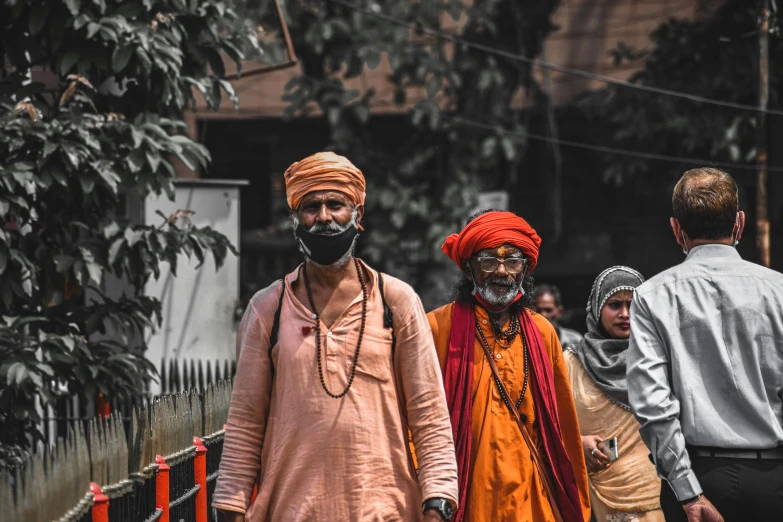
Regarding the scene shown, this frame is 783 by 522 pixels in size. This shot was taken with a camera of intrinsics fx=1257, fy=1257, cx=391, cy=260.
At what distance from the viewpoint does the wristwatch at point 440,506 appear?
3.67 m

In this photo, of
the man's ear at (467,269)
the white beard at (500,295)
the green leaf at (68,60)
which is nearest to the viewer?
the white beard at (500,295)

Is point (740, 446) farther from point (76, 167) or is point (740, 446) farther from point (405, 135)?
point (405, 135)

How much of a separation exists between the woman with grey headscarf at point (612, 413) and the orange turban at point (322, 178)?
2.09 metres

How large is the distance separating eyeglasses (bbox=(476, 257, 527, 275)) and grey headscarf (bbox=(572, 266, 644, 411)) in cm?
84

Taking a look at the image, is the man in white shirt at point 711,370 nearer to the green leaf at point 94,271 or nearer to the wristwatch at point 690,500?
the wristwatch at point 690,500

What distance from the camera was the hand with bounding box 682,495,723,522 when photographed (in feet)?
11.7

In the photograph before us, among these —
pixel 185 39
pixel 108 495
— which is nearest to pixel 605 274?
pixel 108 495

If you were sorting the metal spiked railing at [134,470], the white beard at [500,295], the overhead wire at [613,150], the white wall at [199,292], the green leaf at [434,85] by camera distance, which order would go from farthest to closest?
the overhead wire at [613,150], the green leaf at [434,85], the white wall at [199,292], the white beard at [500,295], the metal spiked railing at [134,470]

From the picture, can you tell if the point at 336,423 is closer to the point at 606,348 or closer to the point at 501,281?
the point at 501,281

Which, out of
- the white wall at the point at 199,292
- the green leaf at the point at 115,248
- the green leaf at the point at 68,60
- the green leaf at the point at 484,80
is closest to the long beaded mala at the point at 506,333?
the green leaf at the point at 115,248

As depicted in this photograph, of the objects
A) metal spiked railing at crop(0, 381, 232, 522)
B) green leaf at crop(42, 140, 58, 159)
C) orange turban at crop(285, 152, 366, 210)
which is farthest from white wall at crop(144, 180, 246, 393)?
orange turban at crop(285, 152, 366, 210)

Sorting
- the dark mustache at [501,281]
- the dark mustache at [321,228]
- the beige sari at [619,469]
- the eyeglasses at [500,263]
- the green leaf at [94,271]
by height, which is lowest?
the beige sari at [619,469]

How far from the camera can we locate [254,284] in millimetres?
17688

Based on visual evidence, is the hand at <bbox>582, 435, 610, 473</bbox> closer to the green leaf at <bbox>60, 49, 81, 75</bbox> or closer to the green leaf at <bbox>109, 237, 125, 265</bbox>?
the green leaf at <bbox>109, 237, 125, 265</bbox>
